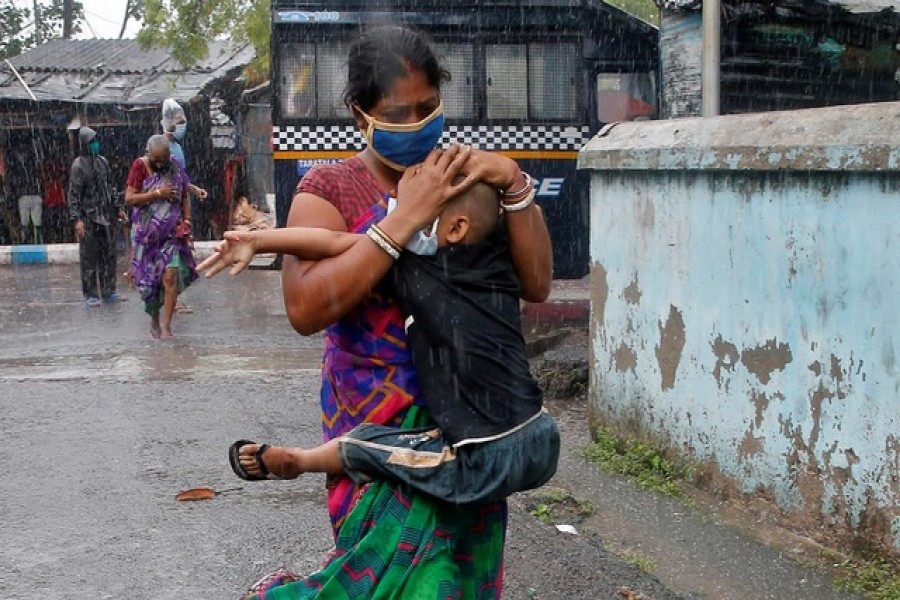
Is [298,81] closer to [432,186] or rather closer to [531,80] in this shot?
[531,80]

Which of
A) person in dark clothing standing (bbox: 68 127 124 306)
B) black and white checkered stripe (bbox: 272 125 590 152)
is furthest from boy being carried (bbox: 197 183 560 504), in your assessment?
person in dark clothing standing (bbox: 68 127 124 306)

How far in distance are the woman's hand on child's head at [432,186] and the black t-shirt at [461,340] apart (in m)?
0.10

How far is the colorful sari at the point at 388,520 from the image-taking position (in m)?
2.40

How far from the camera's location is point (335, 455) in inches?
96.6

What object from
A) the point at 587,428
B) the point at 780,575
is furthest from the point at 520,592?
the point at 587,428

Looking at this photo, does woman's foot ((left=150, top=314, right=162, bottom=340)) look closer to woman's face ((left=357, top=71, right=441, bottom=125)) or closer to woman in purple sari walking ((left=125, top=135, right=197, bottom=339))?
woman in purple sari walking ((left=125, top=135, right=197, bottom=339))

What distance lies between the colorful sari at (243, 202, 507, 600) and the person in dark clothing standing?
10.1 meters

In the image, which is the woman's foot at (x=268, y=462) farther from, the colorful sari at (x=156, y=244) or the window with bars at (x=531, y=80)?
the window with bars at (x=531, y=80)

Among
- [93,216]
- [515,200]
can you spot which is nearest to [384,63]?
[515,200]

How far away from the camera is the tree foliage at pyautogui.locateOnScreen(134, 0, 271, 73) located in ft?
57.7

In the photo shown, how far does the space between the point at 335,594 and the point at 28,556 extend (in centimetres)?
258

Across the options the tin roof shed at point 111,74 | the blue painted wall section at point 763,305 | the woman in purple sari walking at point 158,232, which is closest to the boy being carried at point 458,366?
the blue painted wall section at point 763,305

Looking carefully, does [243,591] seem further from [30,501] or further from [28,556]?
[30,501]

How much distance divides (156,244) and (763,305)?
252 inches
